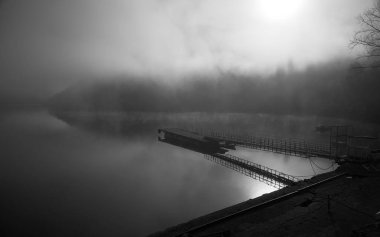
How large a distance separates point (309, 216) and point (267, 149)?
33192mm

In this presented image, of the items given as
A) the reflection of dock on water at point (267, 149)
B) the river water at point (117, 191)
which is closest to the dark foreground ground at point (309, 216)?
the reflection of dock on water at point (267, 149)

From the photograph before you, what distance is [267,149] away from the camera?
44000mm

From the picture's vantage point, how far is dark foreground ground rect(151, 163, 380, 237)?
10.6 metres

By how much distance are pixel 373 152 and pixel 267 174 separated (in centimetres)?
1468

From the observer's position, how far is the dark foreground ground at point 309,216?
1059 cm

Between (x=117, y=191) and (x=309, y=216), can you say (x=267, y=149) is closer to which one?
(x=117, y=191)

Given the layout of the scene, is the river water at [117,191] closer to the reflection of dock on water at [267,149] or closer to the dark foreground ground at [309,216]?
the reflection of dock on water at [267,149]

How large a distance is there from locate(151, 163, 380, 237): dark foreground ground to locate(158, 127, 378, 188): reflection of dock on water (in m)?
5.37

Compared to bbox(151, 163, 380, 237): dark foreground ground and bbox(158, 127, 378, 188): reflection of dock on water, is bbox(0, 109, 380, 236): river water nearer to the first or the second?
bbox(158, 127, 378, 188): reflection of dock on water

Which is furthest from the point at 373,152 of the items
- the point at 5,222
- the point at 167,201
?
the point at 5,222

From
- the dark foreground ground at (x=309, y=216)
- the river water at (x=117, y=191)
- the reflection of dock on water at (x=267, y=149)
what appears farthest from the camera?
the reflection of dock on water at (x=267, y=149)

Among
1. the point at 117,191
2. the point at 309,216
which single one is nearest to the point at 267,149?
the point at 117,191

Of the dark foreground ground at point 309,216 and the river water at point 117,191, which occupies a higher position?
the dark foreground ground at point 309,216

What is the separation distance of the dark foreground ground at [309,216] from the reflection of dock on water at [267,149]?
537 centimetres
